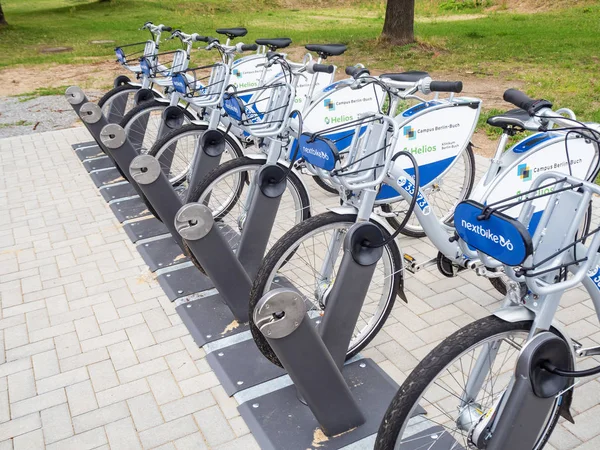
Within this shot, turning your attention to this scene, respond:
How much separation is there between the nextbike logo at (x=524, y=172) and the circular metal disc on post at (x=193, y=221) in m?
1.49

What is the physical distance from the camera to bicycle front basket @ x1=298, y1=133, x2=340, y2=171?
8.95 feet

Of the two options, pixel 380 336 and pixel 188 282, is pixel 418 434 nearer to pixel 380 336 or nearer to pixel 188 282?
pixel 380 336

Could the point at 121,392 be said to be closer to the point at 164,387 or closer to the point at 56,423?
the point at 164,387

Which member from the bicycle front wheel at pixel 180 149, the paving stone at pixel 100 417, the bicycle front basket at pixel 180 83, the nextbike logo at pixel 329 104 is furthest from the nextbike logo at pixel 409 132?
the paving stone at pixel 100 417

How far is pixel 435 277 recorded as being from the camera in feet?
12.9

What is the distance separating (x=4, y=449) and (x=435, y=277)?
265 cm

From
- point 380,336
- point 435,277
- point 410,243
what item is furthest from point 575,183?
point 410,243

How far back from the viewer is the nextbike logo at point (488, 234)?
1.84 metres

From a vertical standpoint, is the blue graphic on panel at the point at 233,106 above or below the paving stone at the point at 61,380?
above

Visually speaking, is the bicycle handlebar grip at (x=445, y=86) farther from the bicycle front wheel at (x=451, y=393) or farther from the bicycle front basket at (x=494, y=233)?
the bicycle front wheel at (x=451, y=393)

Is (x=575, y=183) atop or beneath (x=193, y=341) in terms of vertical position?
atop

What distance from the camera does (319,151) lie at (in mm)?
2797

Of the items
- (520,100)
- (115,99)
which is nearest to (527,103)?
(520,100)

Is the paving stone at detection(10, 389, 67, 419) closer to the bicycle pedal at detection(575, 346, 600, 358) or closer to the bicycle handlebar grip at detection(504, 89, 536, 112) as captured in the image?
the bicycle pedal at detection(575, 346, 600, 358)
